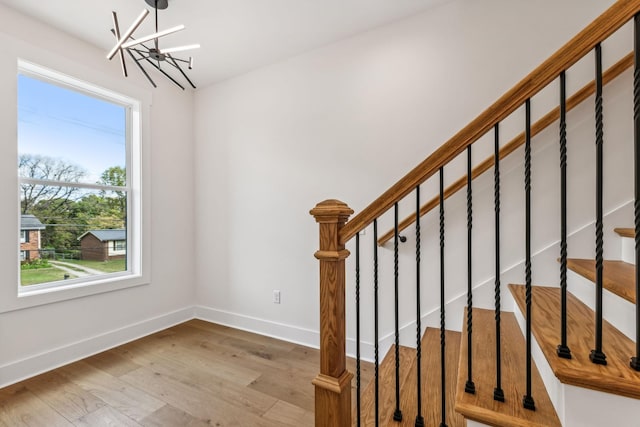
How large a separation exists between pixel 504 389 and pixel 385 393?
1.94 feet

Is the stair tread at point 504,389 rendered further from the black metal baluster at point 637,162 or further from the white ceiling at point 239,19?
the white ceiling at point 239,19

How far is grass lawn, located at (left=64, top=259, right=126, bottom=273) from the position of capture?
257cm

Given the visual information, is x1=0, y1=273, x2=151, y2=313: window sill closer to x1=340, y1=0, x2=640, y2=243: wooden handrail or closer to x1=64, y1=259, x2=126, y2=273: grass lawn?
x1=64, y1=259, x2=126, y2=273: grass lawn

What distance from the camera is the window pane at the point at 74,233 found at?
2.32 m

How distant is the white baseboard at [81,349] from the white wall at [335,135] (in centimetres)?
46

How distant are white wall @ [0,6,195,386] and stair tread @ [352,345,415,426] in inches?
91.2

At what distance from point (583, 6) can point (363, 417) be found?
2558mm

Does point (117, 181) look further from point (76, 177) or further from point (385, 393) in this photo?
point (385, 393)

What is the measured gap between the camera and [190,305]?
3314 millimetres

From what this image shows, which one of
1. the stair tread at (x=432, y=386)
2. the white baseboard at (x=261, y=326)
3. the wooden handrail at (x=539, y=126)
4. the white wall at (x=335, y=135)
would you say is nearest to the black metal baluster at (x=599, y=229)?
the stair tread at (x=432, y=386)

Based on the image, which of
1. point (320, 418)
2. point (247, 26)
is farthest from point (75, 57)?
point (320, 418)

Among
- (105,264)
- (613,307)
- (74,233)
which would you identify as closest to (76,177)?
(74,233)

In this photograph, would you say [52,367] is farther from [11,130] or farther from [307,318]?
[307,318]

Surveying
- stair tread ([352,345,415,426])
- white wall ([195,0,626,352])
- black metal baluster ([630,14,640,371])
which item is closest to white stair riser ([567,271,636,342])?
black metal baluster ([630,14,640,371])
